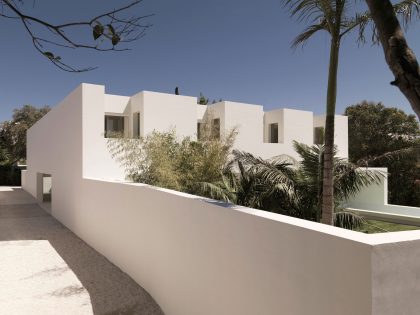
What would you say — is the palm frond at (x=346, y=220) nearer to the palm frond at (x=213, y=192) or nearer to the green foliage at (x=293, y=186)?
the green foliage at (x=293, y=186)

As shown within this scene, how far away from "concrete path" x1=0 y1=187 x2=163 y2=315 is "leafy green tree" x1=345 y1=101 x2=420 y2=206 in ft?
68.5

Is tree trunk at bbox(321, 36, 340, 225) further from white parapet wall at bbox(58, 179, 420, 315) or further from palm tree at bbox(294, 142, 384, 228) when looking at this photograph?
white parapet wall at bbox(58, 179, 420, 315)

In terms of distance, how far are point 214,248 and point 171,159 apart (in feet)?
20.2

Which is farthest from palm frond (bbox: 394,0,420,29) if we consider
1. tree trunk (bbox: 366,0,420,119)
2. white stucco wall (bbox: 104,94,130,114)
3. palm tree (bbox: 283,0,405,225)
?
white stucco wall (bbox: 104,94,130,114)

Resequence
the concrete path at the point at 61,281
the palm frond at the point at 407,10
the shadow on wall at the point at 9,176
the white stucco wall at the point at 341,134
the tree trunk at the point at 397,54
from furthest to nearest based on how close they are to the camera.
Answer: the shadow on wall at the point at 9,176
the white stucco wall at the point at 341,134
the concrete path at the point at 61,281
the palm frond at the point at 407,10
the tree trunk at the point at 397,54

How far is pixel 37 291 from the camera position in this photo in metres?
6.03

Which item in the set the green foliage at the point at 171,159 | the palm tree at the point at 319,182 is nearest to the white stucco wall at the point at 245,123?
the green foliage at the point at 171,159

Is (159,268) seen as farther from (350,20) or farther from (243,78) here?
(243,78)

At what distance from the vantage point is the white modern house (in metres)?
2.23

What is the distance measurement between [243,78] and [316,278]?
19.9 meters

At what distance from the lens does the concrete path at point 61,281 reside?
17.5 feet

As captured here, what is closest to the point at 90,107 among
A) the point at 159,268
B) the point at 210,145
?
the point at 210,145

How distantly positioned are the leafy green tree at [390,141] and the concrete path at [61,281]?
20875 millimetres

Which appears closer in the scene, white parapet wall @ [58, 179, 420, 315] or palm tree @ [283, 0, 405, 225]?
white parapet wall @ [58, 179, 420, 315]
